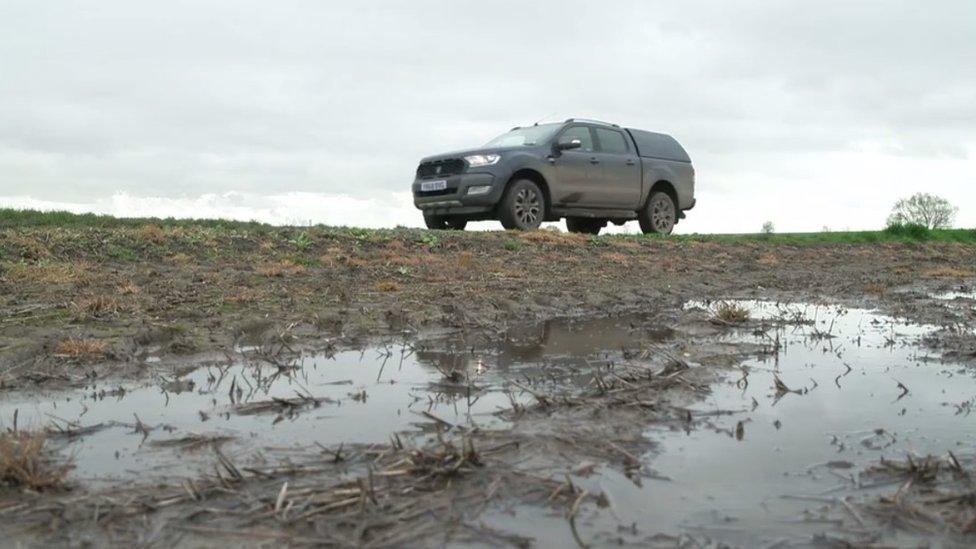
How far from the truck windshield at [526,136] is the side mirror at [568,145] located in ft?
0.80

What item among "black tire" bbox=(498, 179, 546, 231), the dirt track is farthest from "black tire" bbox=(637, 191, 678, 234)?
the dirt track

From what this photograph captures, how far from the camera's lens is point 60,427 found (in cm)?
301

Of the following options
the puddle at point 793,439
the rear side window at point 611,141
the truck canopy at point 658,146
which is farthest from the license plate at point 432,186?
the puddle at point 793,439

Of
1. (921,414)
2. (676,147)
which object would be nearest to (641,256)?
(676,147)

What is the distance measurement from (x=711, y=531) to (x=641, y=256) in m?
9.11

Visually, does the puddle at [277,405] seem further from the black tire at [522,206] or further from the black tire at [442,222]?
the black tire at [442,222]

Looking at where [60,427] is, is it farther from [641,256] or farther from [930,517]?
[641,256]

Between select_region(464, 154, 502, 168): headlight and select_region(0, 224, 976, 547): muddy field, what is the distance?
5.42 meters

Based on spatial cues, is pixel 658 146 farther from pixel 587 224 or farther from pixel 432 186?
pixel 432 186

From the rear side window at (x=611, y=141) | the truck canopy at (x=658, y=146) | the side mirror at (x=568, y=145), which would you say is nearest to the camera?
the side mirror at (x=568, y=145)

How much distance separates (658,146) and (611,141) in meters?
1.43

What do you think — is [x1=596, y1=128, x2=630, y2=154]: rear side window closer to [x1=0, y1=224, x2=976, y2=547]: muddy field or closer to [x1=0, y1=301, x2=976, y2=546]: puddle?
[x1=0, y1=224, x2=976, y2=547]: muddy field

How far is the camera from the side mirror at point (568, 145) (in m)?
13.8

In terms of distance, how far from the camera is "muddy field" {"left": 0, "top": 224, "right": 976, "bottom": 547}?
215 cm
